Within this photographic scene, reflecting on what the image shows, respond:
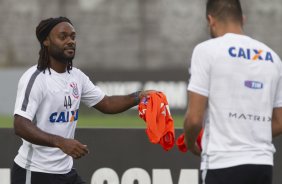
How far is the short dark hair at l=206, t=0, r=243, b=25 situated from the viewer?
176 inches

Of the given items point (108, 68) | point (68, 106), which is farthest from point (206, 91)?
point (108, 68)

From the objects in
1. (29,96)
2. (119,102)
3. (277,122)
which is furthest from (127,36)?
(277,122)

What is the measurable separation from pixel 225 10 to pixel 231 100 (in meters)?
0.44

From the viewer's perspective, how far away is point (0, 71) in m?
22.5

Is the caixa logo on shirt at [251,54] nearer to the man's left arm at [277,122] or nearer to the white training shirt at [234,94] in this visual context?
the white training shirt at [234,94]

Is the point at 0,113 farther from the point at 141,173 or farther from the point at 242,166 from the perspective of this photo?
the point at 242,166

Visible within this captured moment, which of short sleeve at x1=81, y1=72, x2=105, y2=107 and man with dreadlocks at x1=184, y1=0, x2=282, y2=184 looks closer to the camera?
man with dreadlocks at x1=184, y1=0, x2=282, y2=184

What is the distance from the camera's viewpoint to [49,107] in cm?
565

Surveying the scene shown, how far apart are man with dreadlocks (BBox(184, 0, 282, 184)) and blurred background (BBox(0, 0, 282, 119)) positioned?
59.9 ft

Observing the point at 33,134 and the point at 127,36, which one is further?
the point at 127,36

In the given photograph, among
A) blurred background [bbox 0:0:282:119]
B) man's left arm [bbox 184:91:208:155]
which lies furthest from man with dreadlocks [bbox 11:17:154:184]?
blurred background [bbox 0:0:282:119]

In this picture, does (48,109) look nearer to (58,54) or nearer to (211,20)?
(58,54)

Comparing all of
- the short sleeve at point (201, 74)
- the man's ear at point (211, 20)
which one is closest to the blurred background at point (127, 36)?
the man's ear at point (211, 20)

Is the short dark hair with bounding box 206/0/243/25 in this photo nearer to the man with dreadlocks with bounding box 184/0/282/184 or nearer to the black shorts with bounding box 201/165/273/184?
the man with dreadlocks with bounding box 184/0/282/184
